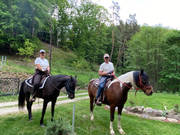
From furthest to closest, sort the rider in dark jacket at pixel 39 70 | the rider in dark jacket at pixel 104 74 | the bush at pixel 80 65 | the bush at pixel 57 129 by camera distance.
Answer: the bush at pixel 80 65 < the rider in dark jacket at pixel 104 74 < the rider in dark jacket at pixel 39 70 < the bush at pixel 57 129

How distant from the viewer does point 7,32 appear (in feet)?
78.8

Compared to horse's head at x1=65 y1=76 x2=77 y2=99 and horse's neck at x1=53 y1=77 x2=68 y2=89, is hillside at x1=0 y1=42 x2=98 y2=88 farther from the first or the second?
horse's head at x1=65 y1=76 x2=77 y2=99

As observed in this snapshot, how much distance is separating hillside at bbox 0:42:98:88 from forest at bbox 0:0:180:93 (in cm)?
86

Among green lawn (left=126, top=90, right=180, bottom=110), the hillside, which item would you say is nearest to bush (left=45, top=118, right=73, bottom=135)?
green lawn (left=126, top=90, right=180, bottom=110)

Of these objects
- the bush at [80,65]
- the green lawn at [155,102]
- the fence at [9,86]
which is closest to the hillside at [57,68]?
the bush at [80,65]

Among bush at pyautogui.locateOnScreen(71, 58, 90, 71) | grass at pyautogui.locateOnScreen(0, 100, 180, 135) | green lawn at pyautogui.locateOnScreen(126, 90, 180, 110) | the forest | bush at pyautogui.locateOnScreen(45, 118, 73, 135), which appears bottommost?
green lawn at pyautogui.locateOnScreen(126, 90, 180, 110)

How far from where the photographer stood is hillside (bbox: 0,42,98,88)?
1540cm

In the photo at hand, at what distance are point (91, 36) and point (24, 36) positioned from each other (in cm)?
1545

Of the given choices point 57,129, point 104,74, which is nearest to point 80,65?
point 104,74

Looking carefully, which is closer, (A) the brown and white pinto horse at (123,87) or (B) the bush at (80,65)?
(A) the brown and white pinto horse at (123,87)

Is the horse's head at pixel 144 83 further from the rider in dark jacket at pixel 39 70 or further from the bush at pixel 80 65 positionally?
the bush at pixel 80 65

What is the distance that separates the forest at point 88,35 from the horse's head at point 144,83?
1662 centimetres

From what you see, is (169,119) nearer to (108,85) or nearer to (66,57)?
(108,85)

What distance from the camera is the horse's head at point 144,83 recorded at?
14.3 ft
